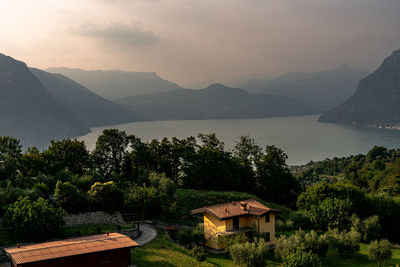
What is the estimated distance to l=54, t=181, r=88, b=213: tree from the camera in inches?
1089

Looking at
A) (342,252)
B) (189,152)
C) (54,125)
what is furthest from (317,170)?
(54,125)

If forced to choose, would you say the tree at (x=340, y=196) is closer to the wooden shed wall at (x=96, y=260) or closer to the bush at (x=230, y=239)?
the bush at (x=230, y=239)

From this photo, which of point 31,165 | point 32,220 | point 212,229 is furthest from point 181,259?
point 31,165

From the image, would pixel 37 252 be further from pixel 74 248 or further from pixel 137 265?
pixel 137 265

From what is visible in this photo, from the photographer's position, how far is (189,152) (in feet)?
151

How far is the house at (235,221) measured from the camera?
84.2 ft

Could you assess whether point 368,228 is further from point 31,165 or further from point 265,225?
point 31,165

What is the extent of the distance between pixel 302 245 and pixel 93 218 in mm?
15723

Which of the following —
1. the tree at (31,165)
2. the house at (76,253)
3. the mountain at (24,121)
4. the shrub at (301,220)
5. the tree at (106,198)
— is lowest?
the shrub at (301,220)

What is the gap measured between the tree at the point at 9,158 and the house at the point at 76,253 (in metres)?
18.2

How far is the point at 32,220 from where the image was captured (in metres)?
22.6

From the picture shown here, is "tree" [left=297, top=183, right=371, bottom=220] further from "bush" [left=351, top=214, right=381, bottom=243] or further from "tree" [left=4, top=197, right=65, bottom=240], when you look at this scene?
"tree" [left=4, top=197, right=65, bottom=240]

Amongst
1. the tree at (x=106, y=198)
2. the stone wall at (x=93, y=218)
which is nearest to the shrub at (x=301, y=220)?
the stone wall at (x=93, y=218)

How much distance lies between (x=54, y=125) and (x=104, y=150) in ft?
555
